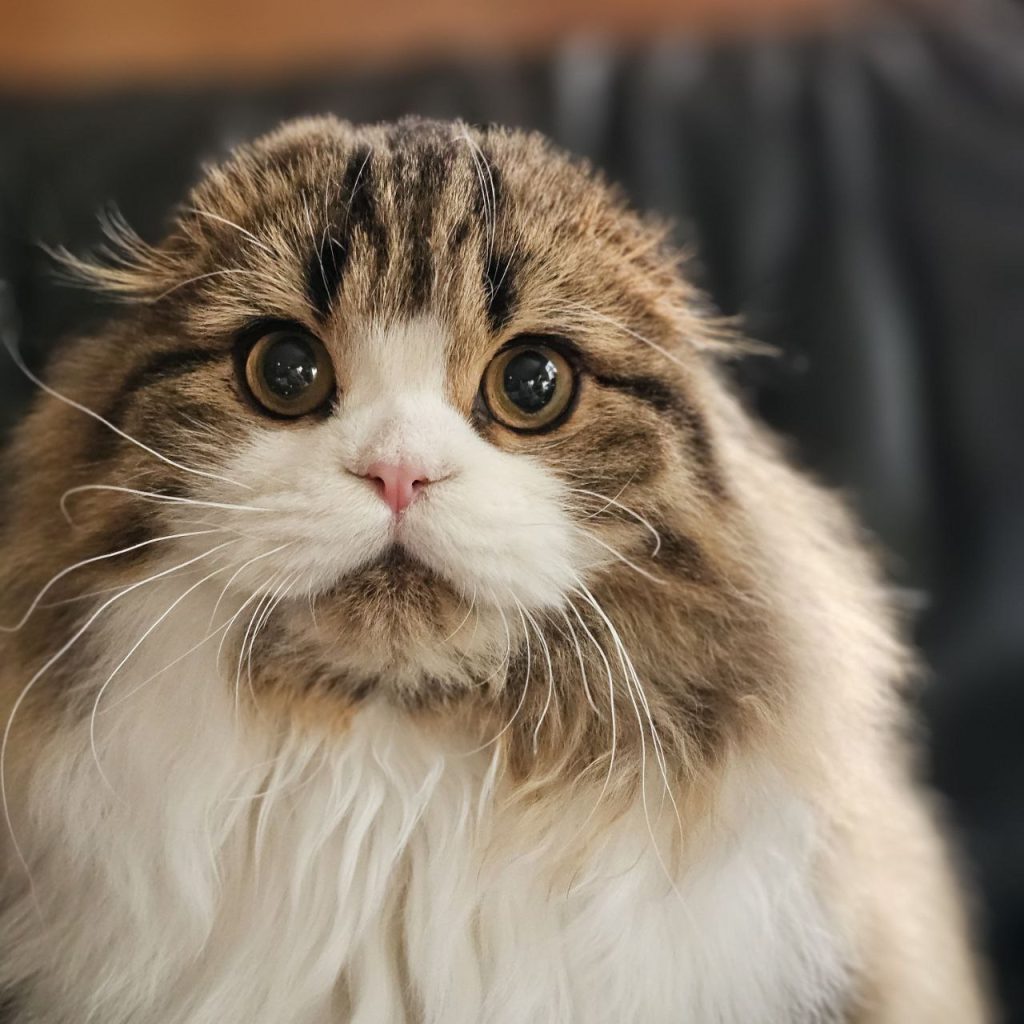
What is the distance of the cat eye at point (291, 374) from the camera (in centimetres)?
64

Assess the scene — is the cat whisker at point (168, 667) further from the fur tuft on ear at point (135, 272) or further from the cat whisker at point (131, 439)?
the fur tuft on ear at point (135, 272)

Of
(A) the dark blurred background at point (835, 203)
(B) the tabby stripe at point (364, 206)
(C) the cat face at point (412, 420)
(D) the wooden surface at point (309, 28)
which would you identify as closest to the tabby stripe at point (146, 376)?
(C) the cat face at point (412, 420)

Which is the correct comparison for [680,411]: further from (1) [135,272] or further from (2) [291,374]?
(1) [135,272]

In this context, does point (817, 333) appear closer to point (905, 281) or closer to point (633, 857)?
point (905, 281)

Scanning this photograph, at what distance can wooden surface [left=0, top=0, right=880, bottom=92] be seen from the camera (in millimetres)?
1458

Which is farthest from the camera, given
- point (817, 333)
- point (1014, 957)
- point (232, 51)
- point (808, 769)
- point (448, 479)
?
point (232, 51)

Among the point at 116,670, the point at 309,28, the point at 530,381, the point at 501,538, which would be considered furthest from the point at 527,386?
the point at 309,28

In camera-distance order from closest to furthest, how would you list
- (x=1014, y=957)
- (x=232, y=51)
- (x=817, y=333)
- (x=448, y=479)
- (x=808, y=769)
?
1. (x=448, y=479)
2. (x=808, y=769)
3. (x=1014, y=957)
4. (x=817, y=333)
5. (x=232, y=51)

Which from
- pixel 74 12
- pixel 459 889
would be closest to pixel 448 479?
pixel 459 889

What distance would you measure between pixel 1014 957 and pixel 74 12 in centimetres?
171

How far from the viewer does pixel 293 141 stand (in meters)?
0.72

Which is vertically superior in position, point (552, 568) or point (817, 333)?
point (817, 333)

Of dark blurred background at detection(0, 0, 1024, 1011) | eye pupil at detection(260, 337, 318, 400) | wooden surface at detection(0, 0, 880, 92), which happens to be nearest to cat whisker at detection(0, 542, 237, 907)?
eye pupil at detection(260, 337, 318, 400)

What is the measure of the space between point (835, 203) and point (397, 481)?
3.18ft
